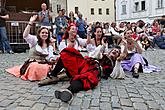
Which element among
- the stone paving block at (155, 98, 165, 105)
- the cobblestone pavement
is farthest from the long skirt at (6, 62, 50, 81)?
the stone paving block at (155, 98, 165, 105)

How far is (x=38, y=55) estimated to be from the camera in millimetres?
6371

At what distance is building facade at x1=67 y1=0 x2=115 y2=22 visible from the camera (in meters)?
59.8

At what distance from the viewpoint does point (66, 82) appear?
574 cm

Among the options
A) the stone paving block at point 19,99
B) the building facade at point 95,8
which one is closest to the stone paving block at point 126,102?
the stone paving block at point 19,99

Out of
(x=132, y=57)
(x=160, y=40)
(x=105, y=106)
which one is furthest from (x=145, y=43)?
(x=105, y=106)

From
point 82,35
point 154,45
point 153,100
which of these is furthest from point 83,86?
point 154,45

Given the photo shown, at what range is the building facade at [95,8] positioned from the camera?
5975cm

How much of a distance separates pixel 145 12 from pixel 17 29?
1497 inches

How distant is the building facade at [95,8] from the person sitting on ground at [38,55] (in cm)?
5335

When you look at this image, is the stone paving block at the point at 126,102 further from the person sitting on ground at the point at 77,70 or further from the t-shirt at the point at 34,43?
the t-shirt at the point at 34,43

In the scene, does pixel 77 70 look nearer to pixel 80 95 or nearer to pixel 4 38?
pixel 80 95

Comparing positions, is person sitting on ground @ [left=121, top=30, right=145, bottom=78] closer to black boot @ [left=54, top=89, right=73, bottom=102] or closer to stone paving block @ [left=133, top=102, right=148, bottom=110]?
stone paving block @ [left=133, top=102, right=148, bottom=110]

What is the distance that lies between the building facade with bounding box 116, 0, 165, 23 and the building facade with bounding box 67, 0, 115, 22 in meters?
7.02

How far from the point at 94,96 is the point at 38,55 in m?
2.17
